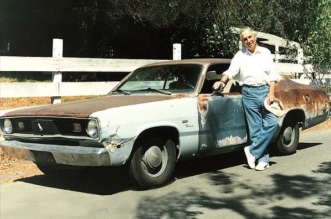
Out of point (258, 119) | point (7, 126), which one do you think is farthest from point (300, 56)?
point (7, 126)

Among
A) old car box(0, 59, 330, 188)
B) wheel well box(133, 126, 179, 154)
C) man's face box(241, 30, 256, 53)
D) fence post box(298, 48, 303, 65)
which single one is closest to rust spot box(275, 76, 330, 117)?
old car box(0, 59, 330, 188)

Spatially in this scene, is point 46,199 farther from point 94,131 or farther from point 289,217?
point 289,217

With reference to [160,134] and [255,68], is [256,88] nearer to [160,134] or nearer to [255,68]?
[255,68]

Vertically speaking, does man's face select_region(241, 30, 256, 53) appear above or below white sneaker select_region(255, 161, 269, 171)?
above

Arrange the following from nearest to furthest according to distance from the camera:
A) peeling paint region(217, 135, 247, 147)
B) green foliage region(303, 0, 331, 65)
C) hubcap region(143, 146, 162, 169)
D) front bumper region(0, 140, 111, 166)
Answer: front bumper region(0, 140, 111, 166), hubcap region(143, 146, 162, 169), peeling paint region(217, 135, 247, 147), green foliage region(303, 0, 331, 65)

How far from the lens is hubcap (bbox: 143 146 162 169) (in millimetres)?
5535

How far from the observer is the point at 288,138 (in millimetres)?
7758

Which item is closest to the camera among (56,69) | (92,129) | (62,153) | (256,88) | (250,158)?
(92,129)

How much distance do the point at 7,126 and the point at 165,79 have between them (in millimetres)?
2181

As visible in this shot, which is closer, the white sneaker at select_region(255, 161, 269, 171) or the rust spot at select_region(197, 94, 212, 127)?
the rust spot at select_region(197, 94, 212, 127)

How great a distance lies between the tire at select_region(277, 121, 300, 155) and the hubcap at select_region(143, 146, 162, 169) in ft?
9.03

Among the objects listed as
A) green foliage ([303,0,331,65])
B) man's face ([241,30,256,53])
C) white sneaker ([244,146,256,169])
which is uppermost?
green foliage ([303,0,331,65])

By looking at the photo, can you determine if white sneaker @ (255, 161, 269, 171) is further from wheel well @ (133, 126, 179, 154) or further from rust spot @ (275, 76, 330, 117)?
wheel well @ (133, 126, 179, 154)

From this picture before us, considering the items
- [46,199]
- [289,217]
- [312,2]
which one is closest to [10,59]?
[46,199]
